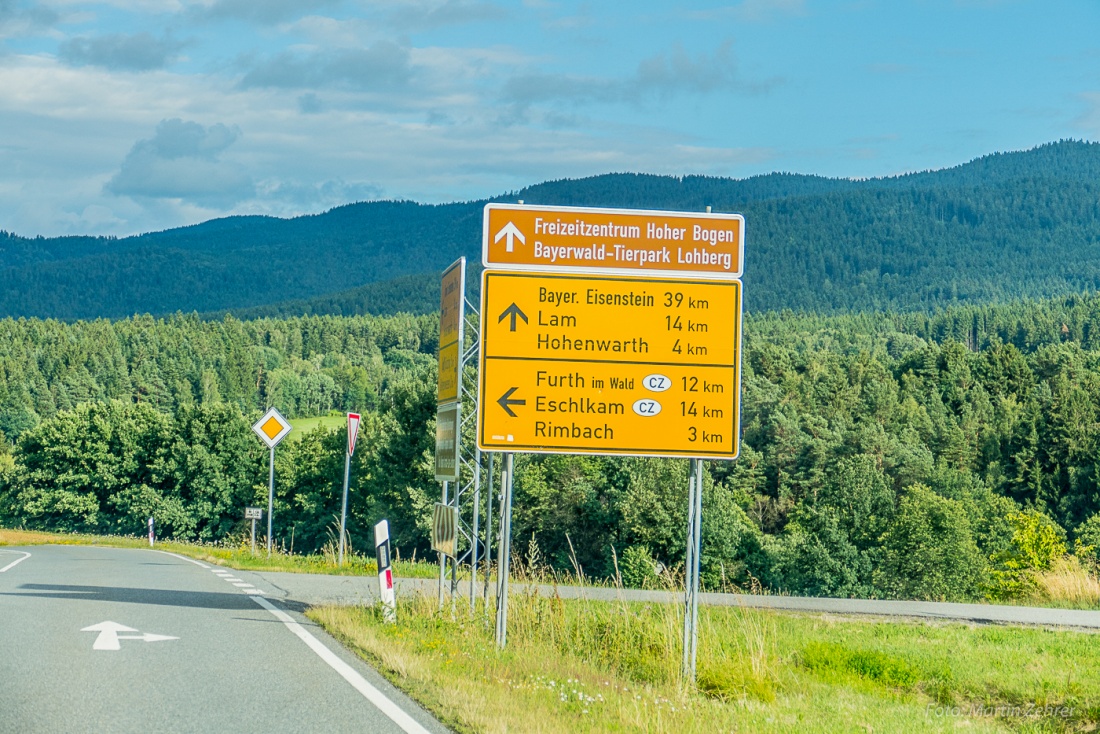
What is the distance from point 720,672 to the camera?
10.9 metres

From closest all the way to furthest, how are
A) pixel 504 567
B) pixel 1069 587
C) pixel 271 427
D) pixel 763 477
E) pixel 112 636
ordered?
pixel 112 636
pixel 504 567
pixel 1069 587
pixel 271 427
pixel 763 477

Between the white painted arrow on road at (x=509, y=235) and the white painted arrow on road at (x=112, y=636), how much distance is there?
477 centimetres

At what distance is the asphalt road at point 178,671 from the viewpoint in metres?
7.61

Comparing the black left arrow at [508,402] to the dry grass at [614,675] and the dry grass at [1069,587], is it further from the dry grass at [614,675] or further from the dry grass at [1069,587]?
the dry grass at [1069,587]

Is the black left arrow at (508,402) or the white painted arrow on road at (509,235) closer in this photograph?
the black left arrow at (508,402)

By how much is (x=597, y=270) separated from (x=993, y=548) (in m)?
62.9

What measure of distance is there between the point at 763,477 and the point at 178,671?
73.7 m

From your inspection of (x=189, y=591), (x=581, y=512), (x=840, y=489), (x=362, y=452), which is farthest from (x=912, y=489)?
(x=189, y=591)

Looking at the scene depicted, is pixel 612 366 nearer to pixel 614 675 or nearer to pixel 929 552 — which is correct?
pixel 614 675

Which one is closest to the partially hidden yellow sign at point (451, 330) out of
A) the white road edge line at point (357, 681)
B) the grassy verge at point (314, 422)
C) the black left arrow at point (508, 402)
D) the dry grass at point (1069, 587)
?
the black left arrow at point (508, 402)

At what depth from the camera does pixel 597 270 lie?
1182 centimetres

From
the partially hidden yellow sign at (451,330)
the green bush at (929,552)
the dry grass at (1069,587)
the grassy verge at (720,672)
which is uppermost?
the partially hidden yellow sign at (451,330)

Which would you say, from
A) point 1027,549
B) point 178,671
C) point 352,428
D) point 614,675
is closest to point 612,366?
point 614,675

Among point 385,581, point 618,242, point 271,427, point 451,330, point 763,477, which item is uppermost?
point 618,242
